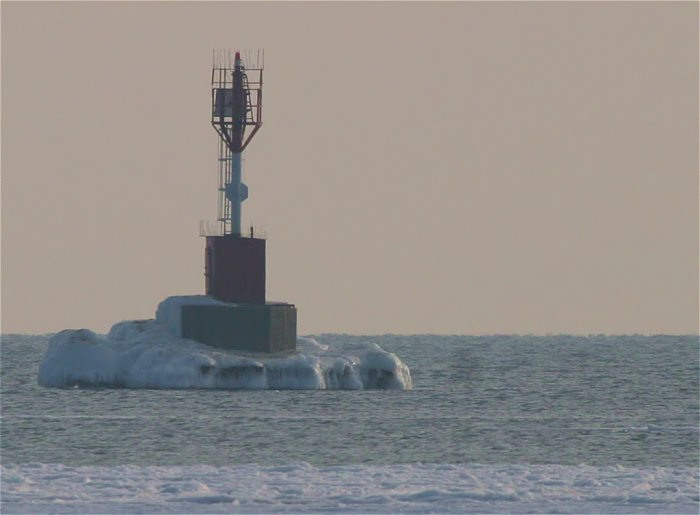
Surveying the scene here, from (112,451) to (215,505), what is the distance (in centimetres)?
1237

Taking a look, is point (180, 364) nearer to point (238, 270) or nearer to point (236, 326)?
point (236, 326)

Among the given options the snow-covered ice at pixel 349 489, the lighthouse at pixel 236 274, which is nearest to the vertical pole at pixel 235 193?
the lighthouse at pixel 236 274


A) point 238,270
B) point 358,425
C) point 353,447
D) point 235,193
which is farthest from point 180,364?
point 353,447

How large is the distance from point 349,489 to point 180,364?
30997 mm

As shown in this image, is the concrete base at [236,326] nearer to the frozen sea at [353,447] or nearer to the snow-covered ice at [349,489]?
the frozen sea at [353,447]

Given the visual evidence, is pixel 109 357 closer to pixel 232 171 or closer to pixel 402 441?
pixel 232 171

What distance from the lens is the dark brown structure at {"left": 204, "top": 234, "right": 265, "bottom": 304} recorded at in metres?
62.8

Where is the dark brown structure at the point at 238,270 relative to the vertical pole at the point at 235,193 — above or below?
below

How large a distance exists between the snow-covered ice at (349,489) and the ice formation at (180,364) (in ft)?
87.8

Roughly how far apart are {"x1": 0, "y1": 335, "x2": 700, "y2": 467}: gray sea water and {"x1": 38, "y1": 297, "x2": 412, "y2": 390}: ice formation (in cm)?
56

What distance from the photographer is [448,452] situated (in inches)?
1572

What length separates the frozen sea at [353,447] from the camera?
92.0 feet

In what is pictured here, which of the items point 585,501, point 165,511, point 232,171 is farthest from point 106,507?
point 232,171

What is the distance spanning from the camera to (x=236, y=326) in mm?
61562
